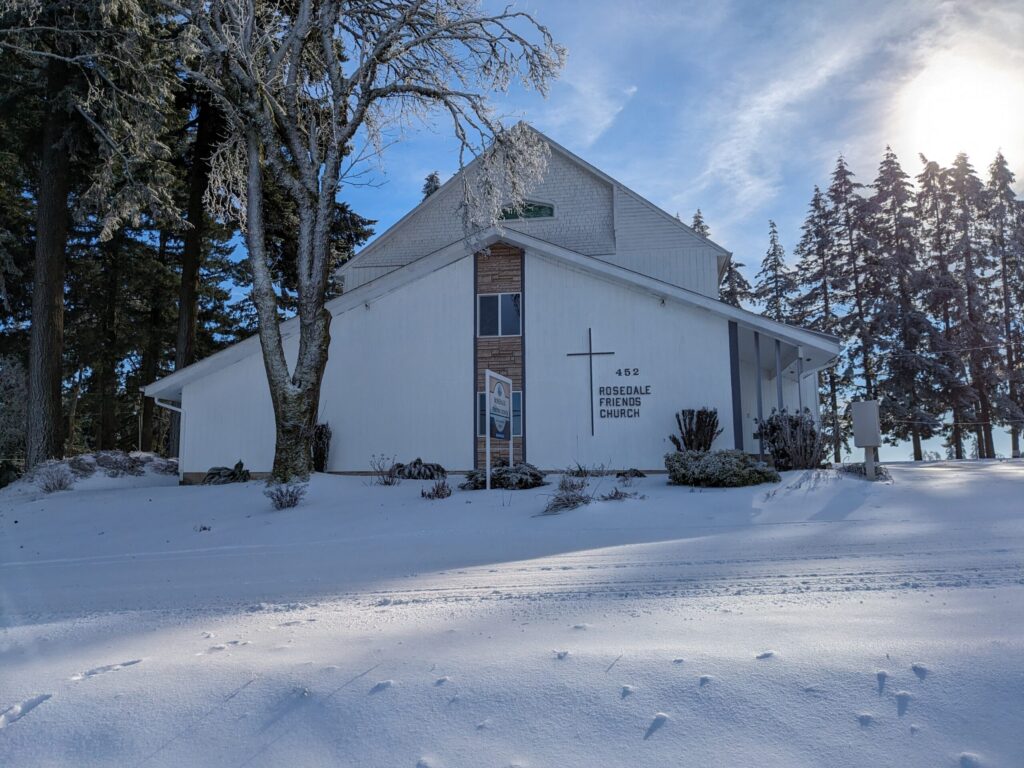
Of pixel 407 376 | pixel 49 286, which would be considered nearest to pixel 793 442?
pixel 407 376

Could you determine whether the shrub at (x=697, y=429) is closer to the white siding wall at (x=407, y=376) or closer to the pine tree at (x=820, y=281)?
the white siding wall at (x=407, y=376)

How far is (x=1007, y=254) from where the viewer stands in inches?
1265

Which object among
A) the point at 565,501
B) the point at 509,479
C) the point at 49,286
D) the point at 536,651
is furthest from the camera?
the point at 49,286

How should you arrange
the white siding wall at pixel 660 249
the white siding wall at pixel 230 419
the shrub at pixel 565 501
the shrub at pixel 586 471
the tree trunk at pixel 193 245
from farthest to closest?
the tree trunk at pixel 193 245 < the white siding wall at pixel 660 249 < the white siding wall at pixel 230 419 < the shrub at pixel 586 471 < the shrub at pixel 565 501

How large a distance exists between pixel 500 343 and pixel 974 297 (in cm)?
2542

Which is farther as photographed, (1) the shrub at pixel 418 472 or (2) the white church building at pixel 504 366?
(2) the white church building at pixel 504 366

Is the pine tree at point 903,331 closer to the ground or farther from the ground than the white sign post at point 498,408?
farther from the ground

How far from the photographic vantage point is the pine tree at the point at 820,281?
31.8 metres

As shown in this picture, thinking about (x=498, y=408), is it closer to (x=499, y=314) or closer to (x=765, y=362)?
(x=499, y=314)

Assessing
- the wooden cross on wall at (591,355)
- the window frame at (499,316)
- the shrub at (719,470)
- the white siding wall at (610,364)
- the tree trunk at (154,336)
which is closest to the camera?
the shrub at (719,470)

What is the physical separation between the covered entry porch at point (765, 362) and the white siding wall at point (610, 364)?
0.21m

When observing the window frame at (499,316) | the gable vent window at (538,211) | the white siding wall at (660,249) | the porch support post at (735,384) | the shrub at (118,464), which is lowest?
the shrub at (118,464)

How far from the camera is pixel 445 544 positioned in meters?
6.92

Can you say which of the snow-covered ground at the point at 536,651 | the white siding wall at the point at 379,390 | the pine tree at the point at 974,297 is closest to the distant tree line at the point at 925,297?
the pine tree at the point at 974,297
